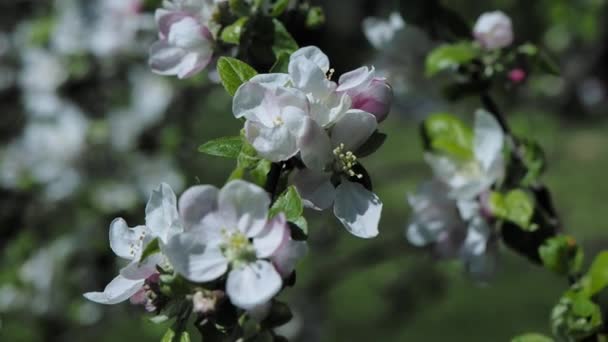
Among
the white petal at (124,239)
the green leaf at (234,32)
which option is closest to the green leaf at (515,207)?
the green leaf at (234,32)

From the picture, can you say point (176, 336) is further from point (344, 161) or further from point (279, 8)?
point (279, 8)

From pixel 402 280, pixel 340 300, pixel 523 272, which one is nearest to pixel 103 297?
pixel 402 280

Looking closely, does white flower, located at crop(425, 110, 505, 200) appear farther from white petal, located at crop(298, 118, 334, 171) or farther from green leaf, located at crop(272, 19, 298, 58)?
white petal, located at crop(298, 118, 334, 171)

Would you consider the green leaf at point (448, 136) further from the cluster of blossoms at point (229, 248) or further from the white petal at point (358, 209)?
the cluster of blossoms at point (229, 248)

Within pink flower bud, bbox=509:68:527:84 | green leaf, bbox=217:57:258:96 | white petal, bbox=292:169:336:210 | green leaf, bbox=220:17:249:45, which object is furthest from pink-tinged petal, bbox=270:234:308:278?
pink flower bud, bbox=509:68:527:84

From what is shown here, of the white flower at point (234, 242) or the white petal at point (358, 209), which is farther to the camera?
the white petal at point (358, 209)

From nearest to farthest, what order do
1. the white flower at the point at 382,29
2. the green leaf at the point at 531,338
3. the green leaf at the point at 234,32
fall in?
the green leaf at the point at 234,32
the green leaf at the point at 531,338
the white flower at the point at 382,29
